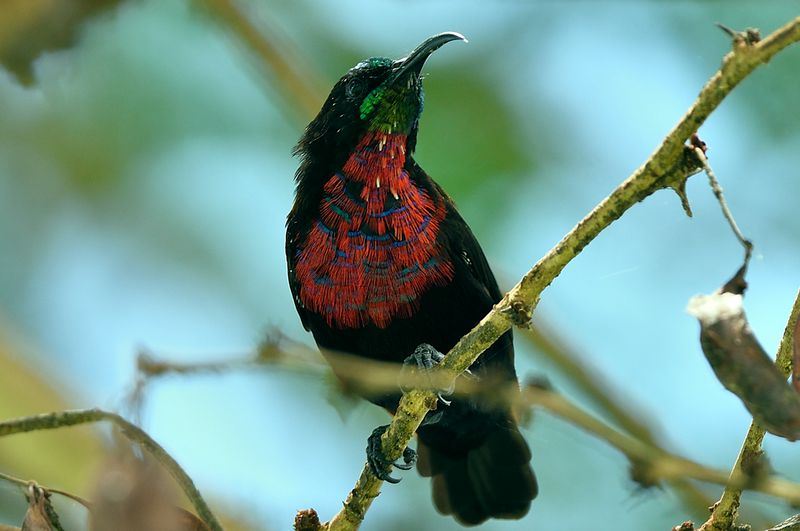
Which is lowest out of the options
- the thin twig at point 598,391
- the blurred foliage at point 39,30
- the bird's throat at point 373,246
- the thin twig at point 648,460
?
the thin twig at point 648,460

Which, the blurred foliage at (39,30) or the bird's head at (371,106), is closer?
the bird's head at (371,106)

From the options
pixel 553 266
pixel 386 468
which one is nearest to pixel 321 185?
pixel 386 468

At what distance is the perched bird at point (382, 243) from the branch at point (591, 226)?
0.57m

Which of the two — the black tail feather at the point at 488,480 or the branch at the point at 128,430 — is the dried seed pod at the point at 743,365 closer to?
the branch at the point at 128,430

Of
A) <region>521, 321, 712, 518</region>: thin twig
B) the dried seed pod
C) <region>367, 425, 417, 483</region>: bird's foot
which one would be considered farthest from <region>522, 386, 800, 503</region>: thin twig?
<region>521, 321, 712, 518</region>: thin twig

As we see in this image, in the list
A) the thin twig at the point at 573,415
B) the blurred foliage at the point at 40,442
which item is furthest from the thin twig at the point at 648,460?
the blurred foliage at the point at 40,442

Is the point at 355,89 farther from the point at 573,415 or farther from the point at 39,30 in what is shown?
the point at 573,415

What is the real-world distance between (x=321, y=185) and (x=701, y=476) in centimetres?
244

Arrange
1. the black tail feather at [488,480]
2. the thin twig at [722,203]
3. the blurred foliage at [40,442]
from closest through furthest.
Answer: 1. the thin twig at [722,203]
2. the blurred foliage at [40,442]
3. the black tail feather at [488,480]

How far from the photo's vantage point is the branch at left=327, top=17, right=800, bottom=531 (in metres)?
2.22

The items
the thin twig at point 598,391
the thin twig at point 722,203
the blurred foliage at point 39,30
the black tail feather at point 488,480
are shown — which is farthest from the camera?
the black tail feather at point 488,480

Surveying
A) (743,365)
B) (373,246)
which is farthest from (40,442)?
(743,365)

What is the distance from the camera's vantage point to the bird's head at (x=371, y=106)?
14.5 ft

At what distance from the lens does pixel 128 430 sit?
2.68 metres
